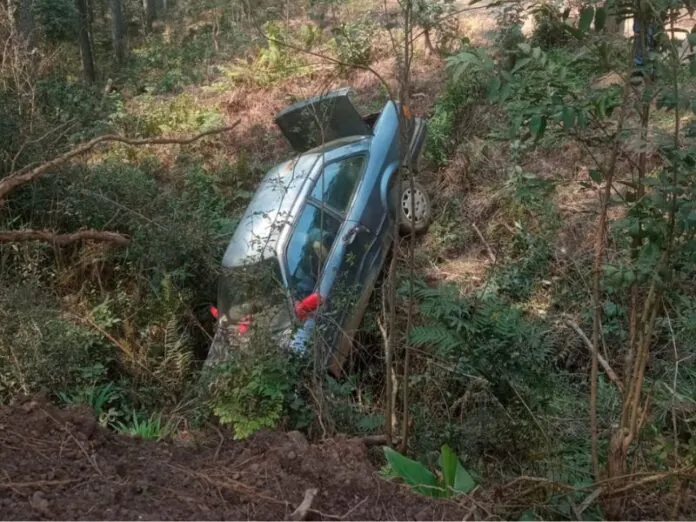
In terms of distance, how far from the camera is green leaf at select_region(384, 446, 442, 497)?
3.61 metres

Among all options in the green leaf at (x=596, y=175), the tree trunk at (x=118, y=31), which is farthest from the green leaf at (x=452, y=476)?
the tree trunk at (x=118, y=31)

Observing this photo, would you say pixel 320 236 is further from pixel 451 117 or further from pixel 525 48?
pixel 451 117

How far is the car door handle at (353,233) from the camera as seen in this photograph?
721 centimetres

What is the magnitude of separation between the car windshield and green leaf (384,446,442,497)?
7.97 ft

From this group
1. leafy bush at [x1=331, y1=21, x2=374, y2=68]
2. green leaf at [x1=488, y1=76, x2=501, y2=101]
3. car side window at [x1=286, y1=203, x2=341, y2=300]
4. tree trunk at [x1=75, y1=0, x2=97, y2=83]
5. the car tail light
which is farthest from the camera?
tree trunk at [x1=75, y1=0, x2=97, y2=83]

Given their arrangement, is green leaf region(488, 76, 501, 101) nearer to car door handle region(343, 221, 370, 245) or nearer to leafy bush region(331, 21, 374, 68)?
car door handle region(343, 221, 370, 245)

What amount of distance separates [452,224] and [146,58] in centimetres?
1232

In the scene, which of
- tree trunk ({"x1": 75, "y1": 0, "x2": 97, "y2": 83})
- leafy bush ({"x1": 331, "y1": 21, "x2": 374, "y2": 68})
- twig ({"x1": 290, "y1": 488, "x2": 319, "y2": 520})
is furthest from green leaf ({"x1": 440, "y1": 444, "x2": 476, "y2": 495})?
tree trunk ({"x1": 75, "y1": 0, "x2": 97, "y2": 83})

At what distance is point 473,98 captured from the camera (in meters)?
10.9

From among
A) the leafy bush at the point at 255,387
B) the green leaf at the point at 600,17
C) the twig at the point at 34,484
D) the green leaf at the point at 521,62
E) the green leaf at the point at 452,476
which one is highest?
the green leaf at the point at 600,17

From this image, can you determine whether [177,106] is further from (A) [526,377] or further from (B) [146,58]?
(A) [526,377]

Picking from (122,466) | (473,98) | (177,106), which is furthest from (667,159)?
(177,106)

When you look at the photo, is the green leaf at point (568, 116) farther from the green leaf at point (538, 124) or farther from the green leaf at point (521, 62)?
the green leaf at point (521, 62)

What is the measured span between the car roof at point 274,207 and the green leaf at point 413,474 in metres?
2.97
